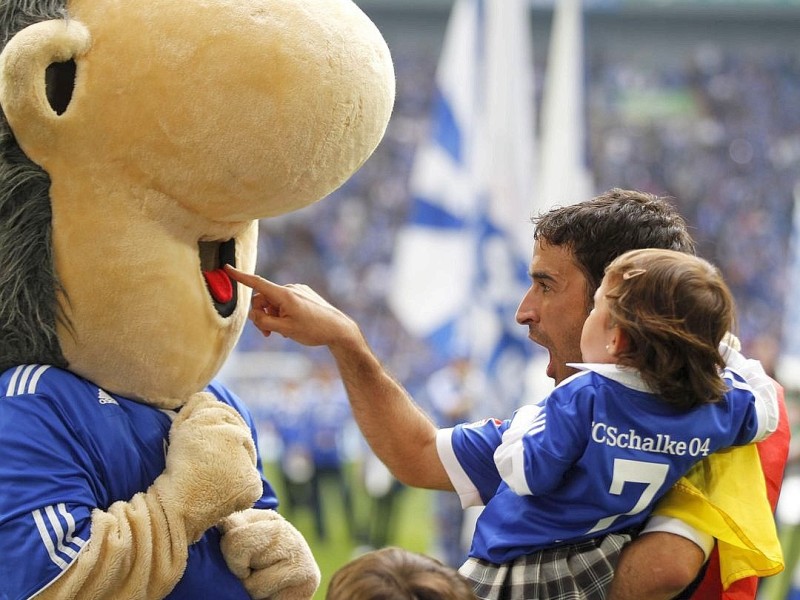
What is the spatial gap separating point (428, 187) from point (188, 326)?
193 inches

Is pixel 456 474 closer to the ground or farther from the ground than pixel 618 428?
closer to the ground

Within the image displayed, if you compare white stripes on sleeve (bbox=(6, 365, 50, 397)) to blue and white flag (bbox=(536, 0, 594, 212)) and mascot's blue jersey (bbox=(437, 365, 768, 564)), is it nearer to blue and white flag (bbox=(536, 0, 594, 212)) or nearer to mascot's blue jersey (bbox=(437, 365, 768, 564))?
mascot's blue jersey (bbox=(437, 365, 768, 564))

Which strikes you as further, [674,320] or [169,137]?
[169,137]

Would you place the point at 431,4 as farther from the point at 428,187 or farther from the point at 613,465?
the point at 613,465

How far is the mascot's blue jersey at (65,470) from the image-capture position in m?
1.46

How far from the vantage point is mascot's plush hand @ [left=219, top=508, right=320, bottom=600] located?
1703mm

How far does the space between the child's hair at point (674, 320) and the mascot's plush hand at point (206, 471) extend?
551 mm

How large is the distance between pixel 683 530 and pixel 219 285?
75cm

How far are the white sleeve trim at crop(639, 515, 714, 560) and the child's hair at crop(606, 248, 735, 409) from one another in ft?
0.56

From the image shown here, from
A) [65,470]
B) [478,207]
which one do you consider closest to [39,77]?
[65,470]

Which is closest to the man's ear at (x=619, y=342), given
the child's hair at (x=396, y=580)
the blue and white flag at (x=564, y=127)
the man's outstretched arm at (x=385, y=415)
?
the child's hair at (x=396, y=580)

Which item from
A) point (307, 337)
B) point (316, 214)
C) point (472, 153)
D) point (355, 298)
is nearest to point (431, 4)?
point (316, 214)

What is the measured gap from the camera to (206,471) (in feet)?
5.18

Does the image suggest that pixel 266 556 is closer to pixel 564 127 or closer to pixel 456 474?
pixel 456 474
